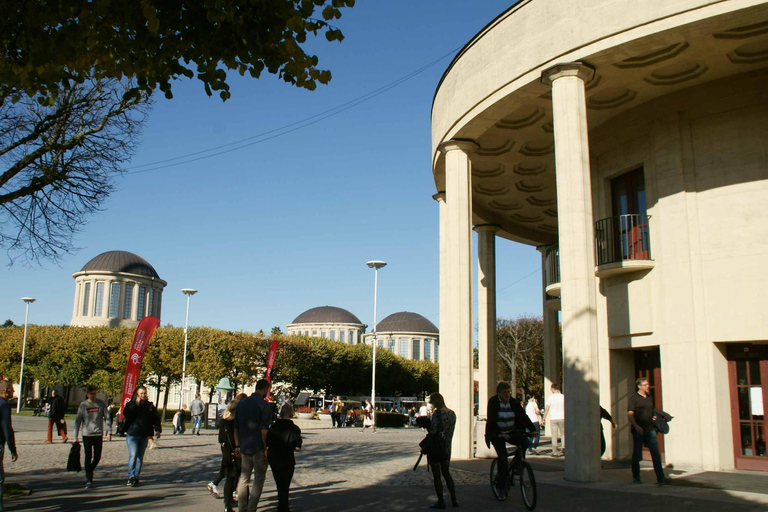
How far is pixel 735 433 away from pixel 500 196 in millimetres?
11564

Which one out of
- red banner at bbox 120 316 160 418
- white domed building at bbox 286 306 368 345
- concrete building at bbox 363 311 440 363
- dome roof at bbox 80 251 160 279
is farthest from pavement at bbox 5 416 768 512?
concrete building at bbox 363 311 440 363

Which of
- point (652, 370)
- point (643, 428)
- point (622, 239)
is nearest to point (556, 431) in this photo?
point (652, 370)

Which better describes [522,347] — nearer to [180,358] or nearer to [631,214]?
[180,358]

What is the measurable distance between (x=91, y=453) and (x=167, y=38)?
8163 mm

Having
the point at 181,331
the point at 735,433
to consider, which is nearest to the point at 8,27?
the point at 735,433

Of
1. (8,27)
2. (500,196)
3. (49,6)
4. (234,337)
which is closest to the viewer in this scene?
(49,6)

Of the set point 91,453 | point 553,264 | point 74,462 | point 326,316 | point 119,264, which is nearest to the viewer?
point 91,453

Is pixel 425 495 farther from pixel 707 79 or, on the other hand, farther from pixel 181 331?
pixel 181 331

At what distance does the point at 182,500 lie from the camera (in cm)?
980

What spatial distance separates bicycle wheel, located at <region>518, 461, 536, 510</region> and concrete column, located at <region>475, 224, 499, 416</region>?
13.4 metres

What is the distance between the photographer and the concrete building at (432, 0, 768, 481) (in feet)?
39.7

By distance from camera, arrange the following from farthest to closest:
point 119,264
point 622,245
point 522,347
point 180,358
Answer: point 119,264, point 522,347, point 180,358, point 622,245

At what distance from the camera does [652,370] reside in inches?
600

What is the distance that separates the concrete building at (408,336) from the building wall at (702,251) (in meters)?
100
